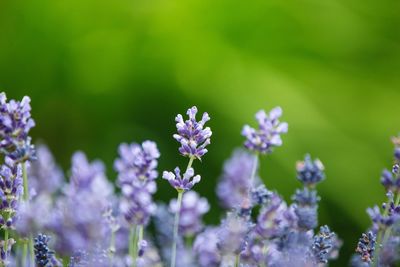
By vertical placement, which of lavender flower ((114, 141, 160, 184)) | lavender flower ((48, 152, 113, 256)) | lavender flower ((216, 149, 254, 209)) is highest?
lavender flower ((216, 149, 254, 209))

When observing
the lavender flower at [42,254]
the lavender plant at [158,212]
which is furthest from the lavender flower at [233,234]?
the lavender flower at [42,254]

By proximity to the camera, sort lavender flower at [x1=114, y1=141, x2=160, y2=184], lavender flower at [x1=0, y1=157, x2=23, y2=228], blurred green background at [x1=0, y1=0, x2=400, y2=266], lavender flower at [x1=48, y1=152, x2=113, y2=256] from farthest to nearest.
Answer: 1. blurred green background at [x1=0, y1=0, x2=400, y2=266]
2. lavender flower at [x1=0, y1=157, x2=23, y2=228]
3. lavender flower at [x1=114, y1=141, x2=160, y2=184]
4. lavender flower at [x1=48, y1=152, x2=113, y2=256]

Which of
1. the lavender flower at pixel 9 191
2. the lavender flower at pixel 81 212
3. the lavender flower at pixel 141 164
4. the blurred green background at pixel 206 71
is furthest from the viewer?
the blurred green background at pixel 206 71

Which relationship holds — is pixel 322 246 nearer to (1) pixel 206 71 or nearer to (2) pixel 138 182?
(2) pixel 138 182

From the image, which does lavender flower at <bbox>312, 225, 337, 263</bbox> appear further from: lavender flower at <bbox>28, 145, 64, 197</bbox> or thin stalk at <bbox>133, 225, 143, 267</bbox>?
lavender flower at <bbox>28, 145, 64, 197</bbox>

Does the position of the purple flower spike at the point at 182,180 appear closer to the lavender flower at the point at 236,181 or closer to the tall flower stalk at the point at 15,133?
the lavender flower at the point at 236,181

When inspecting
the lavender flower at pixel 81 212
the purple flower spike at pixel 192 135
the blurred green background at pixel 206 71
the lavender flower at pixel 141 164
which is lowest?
the lavender flower at pixel 81 212

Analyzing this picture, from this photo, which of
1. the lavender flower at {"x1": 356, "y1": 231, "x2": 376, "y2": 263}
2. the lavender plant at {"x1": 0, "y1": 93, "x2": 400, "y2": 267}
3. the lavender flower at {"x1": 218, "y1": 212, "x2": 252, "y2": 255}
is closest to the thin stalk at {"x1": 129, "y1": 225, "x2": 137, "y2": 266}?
the lavender plant at {"x1": 0, "y1": 93, "x2": 400, "y2": 267}

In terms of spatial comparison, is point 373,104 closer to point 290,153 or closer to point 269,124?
point 290,153

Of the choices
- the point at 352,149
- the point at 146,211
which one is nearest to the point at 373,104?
the point at 352,149
